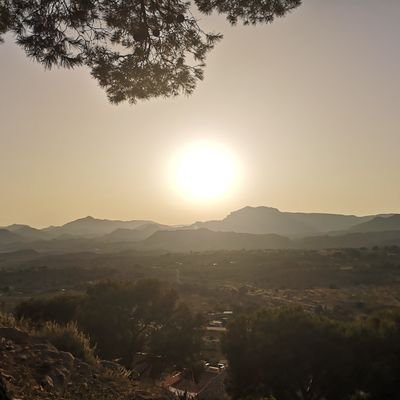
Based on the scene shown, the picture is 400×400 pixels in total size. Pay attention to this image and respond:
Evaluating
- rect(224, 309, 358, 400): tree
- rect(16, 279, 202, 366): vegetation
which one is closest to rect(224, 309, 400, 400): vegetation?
rect(224, 309, 358, 400): tree

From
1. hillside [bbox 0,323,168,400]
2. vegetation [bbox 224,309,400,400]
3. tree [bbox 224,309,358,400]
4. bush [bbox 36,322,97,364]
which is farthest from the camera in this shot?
tree [bbox 224,309,358,400]

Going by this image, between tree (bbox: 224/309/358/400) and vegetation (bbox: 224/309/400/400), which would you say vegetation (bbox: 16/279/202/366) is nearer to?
tree (bbox: 224/309/358/400)

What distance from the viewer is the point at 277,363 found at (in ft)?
58.4

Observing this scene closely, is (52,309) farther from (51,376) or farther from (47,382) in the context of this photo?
(47,382)

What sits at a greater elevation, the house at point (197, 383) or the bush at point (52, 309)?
the bush at point (52, 309)

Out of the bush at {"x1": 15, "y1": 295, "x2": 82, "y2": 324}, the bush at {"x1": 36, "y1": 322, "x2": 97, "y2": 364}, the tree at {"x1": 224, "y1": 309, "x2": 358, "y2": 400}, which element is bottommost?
the tree at {"x1": 224, "y1": 309, "x2": 358, "y2": 400}

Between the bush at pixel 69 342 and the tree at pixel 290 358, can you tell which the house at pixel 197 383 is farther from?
the bush at pixel 69 342

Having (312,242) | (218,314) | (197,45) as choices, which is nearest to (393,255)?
(218,314)

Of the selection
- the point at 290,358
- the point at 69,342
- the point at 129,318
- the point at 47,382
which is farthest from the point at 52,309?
the point at 47,382

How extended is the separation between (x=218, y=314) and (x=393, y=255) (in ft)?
207

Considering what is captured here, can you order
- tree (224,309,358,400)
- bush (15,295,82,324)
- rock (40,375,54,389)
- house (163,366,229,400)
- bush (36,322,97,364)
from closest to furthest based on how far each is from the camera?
rock (40,375,54,389) → bush (36,322,97,364) → tree (224,309,358,400) → bush (15,295,82,324) → house (163,366,229,400)

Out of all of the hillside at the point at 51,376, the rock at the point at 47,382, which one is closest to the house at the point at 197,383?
the hillside at the point at 51,376

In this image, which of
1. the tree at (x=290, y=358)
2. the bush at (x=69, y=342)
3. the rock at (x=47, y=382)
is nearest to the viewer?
the rock at (x=47, y=382)

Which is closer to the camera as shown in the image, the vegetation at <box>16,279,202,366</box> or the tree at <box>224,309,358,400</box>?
the tree at <box>224,309,358,400</box>
